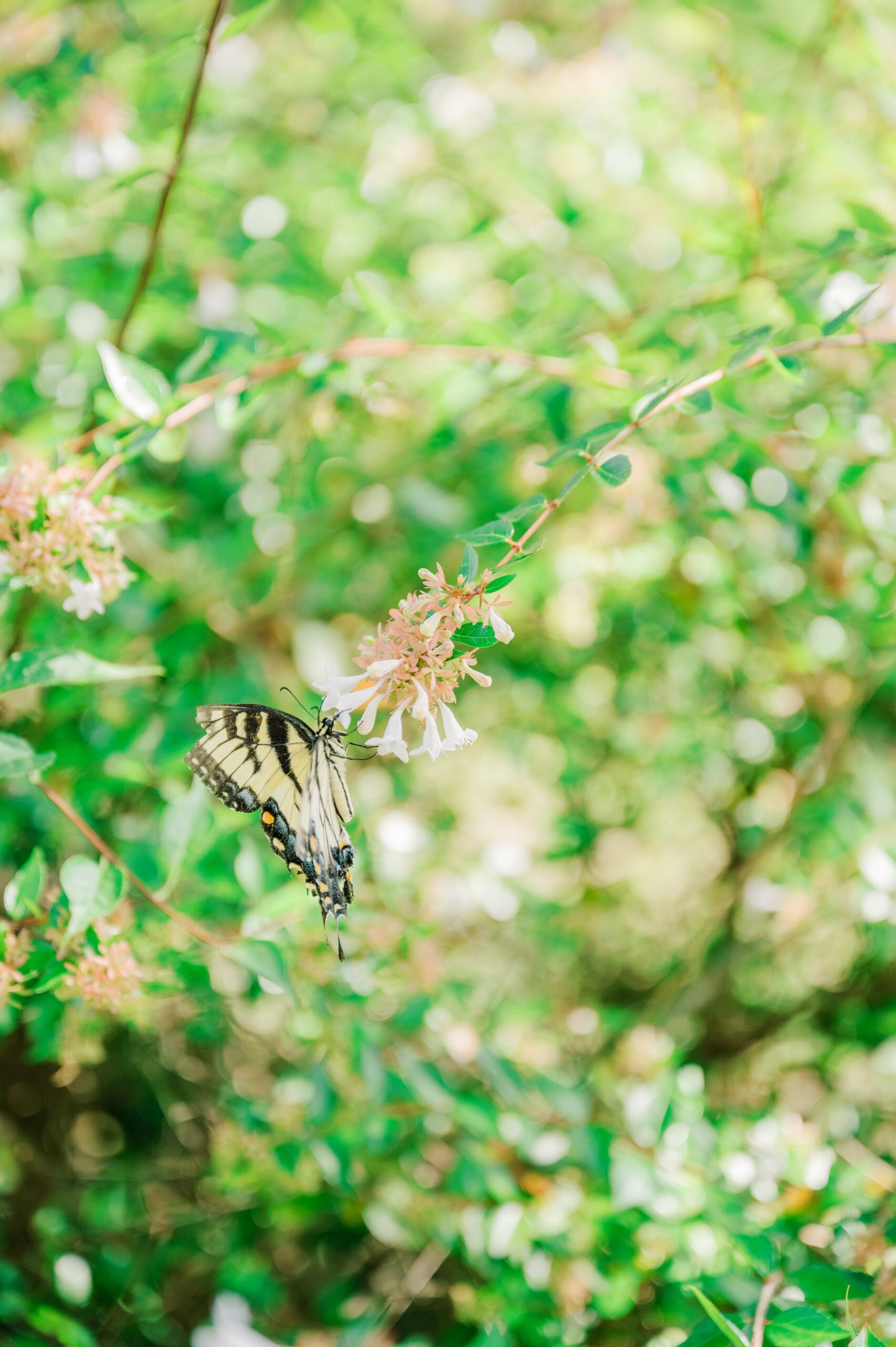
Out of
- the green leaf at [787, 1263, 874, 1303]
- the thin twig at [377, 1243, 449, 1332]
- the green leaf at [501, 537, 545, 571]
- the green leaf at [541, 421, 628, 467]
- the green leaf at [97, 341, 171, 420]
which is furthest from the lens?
the thin twig at [377, 1243, 449, 1332]

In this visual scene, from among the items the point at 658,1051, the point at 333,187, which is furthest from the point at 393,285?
the point at 658,1051

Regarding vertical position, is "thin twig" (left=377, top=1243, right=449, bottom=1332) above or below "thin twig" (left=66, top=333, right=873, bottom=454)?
below

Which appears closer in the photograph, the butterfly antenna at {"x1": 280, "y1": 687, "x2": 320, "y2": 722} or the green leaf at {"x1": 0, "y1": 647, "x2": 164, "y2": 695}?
the green leaf at {"x1": 0, "y1": 647, "x2": 164, "y2": 695}

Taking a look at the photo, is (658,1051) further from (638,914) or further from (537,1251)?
(638,914)

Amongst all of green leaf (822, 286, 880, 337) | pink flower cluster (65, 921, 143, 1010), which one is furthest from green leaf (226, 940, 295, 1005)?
green leaf (822, 286, 880, 337)

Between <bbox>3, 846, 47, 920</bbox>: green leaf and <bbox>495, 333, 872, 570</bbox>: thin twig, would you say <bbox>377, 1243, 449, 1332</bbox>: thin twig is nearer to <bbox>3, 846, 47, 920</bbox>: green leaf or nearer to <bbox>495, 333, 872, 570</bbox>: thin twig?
<bbox>3, 846, 47, 920</bbox>: green leaf

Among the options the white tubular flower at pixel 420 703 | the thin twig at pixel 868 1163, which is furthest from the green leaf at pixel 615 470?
the thin twig at pixel 868 1163
